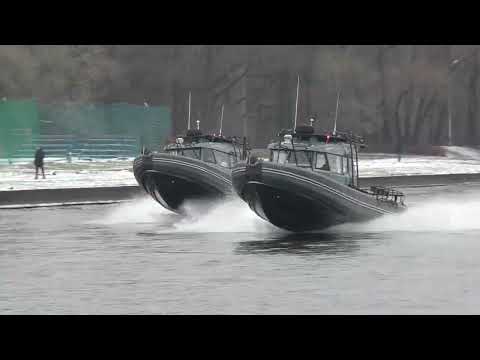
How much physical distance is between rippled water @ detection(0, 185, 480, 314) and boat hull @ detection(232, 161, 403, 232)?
34 centimetres

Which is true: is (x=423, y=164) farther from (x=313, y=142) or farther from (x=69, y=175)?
(x=313, y=142)

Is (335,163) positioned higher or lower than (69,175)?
higher

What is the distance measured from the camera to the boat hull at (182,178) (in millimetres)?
33125

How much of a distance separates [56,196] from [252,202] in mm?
12907

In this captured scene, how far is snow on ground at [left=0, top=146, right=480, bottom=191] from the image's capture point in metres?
46.0

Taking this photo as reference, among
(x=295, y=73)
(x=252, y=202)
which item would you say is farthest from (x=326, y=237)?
(x=295, y=73)

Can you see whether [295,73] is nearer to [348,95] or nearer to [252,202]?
[348,95]

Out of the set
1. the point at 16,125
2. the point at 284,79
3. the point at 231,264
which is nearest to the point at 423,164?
the point at 284,79

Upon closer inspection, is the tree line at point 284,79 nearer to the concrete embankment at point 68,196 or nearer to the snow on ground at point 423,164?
the snow on ground at point 423,164

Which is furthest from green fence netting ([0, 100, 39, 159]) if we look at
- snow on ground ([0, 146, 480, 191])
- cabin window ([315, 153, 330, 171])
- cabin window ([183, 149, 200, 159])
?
cabin window ([315, 153, 330, 171])

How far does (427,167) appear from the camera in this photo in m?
62.3

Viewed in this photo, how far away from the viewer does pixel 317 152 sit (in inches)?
1113

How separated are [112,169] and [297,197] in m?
26.5

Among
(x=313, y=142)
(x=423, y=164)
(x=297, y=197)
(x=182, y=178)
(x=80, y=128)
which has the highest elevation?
(x=313, y=142)
